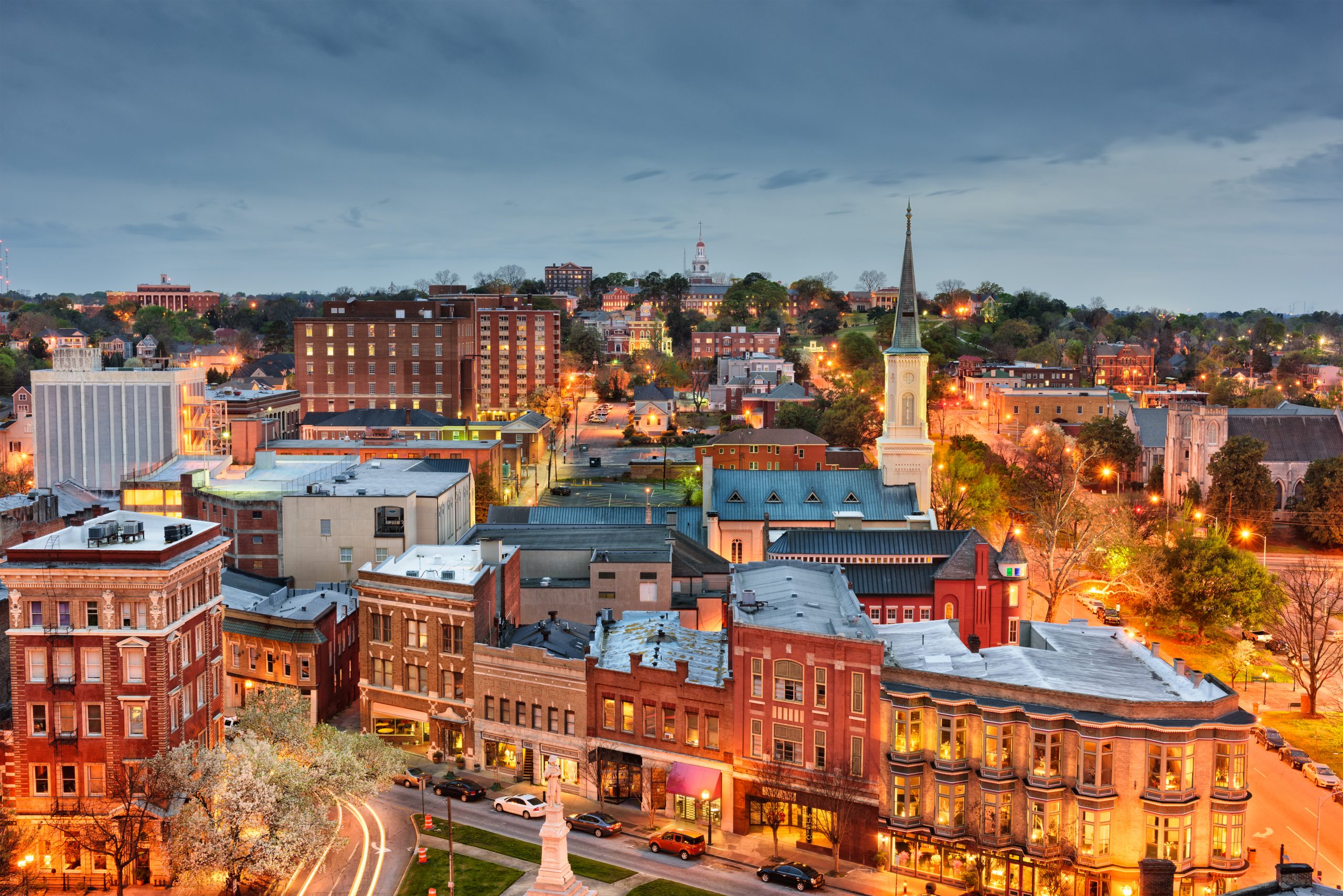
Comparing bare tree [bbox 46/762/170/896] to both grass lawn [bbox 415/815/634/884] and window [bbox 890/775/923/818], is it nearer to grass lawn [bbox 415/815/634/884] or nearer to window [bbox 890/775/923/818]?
grass lawn [bbox 415/815/634/884]

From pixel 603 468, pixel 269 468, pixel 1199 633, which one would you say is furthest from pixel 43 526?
pixel 603 468

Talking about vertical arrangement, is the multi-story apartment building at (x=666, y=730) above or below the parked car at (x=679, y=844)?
above

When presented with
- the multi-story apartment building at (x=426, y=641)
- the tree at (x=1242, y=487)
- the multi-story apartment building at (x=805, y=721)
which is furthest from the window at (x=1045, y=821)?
the tree at (x=1242, y=487)

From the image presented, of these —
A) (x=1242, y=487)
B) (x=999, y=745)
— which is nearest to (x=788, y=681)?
(x=999, y=745)

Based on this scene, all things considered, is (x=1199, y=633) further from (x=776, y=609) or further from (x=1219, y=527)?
(x=776, y=609)

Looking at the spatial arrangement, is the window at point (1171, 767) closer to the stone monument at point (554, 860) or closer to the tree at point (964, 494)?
the stone monument at point (554, 860)

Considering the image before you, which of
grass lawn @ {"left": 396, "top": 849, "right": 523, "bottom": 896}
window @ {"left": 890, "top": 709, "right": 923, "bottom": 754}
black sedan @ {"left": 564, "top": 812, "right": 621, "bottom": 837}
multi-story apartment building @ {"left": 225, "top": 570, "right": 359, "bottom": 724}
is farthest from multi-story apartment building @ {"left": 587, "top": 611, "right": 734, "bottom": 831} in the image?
multi-story apartment building @ {"left": 225, "top": 570, "right": 359, "bottom": 724}

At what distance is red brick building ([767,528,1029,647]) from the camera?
67125 mm

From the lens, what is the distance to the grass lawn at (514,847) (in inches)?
1839

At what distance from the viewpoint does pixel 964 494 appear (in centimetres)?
10356

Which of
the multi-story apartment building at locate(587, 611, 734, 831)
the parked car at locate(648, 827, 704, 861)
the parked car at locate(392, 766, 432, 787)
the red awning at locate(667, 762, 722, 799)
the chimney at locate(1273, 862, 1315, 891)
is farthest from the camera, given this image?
the parked car at locate(392, 766, 432, 787)

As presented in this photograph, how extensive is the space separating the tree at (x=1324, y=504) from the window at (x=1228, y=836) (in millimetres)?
77276

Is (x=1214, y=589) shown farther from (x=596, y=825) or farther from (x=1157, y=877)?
(x=596, y=825)

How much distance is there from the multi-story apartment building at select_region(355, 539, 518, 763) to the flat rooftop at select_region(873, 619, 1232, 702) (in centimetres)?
2039
